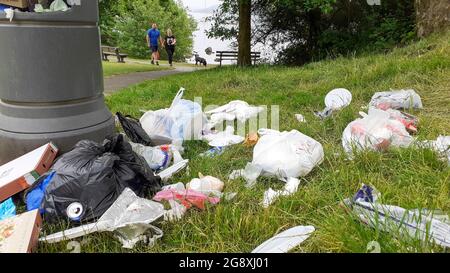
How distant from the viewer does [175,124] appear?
337cm

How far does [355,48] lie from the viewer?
10.2 metres

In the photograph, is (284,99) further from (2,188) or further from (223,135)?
(2,188)

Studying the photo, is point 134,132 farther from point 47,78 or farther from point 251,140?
point 251,140

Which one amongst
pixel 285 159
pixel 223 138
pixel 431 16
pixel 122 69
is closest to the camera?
pixel 285 159

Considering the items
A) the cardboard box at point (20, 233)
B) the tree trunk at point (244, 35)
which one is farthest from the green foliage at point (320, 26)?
the cardboard box at point (20, 233)

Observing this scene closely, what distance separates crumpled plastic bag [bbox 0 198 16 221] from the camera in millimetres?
2019

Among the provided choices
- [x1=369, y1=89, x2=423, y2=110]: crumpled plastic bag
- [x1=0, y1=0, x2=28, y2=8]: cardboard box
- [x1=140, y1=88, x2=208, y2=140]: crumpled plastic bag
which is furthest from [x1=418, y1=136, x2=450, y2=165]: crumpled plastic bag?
[x1=0, y1=0, x2=28, y2=8]: cardboard box

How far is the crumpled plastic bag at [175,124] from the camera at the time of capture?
3.32 meters

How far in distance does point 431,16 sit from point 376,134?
5.07 metres

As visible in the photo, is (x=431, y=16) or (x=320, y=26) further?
(x=320, y=26)

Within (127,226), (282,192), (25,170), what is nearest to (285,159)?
(282,192)

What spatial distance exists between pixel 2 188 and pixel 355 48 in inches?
383

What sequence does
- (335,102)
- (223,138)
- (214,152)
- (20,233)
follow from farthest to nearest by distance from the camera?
(335,102)
(223,138)
(214,152)
(20,233)

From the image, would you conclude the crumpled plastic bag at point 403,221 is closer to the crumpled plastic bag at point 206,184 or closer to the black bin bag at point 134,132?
the crumpled plastic bag at point 206,184
